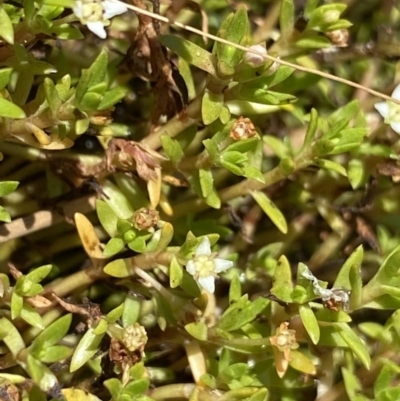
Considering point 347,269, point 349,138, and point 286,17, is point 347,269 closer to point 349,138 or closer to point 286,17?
point 349,138

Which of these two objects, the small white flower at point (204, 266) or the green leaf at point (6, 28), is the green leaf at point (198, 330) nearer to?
the small white flower at point (204, 266)

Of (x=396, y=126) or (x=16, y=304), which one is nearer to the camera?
(x=16, y=304)

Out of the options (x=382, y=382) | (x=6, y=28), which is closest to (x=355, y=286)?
(x=382, y=382)

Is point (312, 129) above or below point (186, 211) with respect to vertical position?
above

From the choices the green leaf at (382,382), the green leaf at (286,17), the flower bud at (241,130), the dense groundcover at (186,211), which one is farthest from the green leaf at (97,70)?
the green leaf at (382,382)

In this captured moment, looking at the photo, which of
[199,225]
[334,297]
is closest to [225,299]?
[199,225]

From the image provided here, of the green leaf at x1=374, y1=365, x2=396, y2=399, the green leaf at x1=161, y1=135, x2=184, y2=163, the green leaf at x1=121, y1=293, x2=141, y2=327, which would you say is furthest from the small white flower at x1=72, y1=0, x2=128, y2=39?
the green leaf at x1=374, y1=365, x2=396, y2=399
